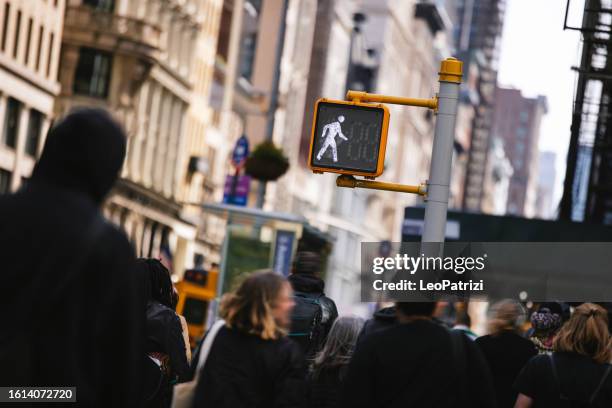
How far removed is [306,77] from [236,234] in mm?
67296

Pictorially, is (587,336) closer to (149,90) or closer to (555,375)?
Result: (555,375)

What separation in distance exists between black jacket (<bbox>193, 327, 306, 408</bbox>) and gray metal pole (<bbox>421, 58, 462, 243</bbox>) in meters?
5.18

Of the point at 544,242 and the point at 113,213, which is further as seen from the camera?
the point at 113,213

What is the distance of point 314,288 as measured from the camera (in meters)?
11.6

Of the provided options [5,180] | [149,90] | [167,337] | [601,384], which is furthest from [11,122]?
[601,384]

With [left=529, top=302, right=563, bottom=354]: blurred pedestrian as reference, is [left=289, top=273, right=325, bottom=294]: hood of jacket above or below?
above

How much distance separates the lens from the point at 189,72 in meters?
69.9

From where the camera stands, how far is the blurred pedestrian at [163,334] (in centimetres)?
935

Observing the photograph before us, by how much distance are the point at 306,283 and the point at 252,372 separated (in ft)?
12.9

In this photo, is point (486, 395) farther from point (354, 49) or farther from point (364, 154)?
point (354, 49)

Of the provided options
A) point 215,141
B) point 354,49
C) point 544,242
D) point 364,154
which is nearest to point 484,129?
point 354,49

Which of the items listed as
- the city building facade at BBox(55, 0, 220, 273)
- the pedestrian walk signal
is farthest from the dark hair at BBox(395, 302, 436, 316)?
the city building facade at BBox(55, 0, 220, 273)

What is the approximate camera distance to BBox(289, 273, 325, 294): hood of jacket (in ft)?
37.8

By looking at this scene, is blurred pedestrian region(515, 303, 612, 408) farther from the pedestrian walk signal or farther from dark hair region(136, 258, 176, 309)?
the pedestrian walk signal
